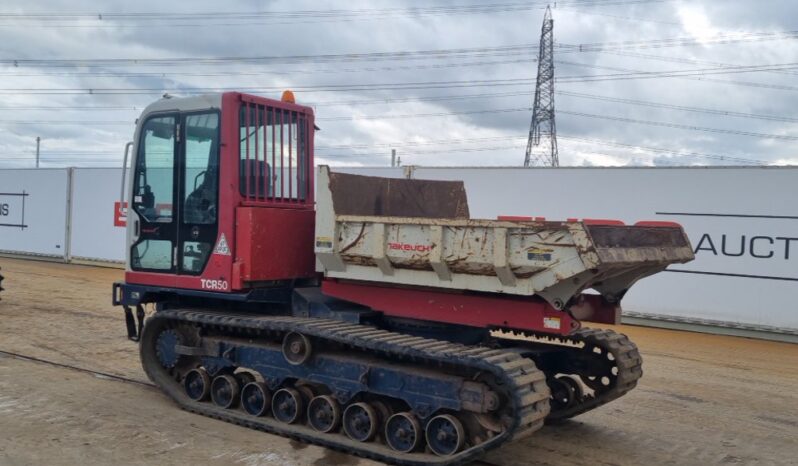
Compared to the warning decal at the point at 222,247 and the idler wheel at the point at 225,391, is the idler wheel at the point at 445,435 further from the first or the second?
the warning decal at the point at 222,247

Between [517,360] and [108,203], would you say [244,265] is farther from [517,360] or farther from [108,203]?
[108,203]

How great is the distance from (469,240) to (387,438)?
171 cm

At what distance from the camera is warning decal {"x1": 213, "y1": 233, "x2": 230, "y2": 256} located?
674 centimetres

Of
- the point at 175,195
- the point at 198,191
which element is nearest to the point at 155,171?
the point at 175,195

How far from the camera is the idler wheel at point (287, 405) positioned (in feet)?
21.2

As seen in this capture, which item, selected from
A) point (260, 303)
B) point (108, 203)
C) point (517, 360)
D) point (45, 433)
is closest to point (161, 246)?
point (260, 303)

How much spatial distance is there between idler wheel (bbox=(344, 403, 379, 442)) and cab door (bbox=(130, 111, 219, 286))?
2016mm

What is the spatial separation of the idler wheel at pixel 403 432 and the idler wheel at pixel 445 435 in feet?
0.31

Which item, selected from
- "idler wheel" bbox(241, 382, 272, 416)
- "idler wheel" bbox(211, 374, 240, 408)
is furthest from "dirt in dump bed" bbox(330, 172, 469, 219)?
"idler wheel" bbox(211, 374, 240, 408)

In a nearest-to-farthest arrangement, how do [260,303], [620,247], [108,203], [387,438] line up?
[620,247] < [387,438] < [260,303] < [108,203]

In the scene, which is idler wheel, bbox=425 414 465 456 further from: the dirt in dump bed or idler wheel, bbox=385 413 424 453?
the dirt in dump bed

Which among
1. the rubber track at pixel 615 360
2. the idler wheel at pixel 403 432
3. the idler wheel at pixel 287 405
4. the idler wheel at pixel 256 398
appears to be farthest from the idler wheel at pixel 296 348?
the rubber track at pixel 615 360

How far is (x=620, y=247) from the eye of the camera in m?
5.49

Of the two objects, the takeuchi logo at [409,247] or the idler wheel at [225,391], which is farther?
the idler wheel at [225,391]
